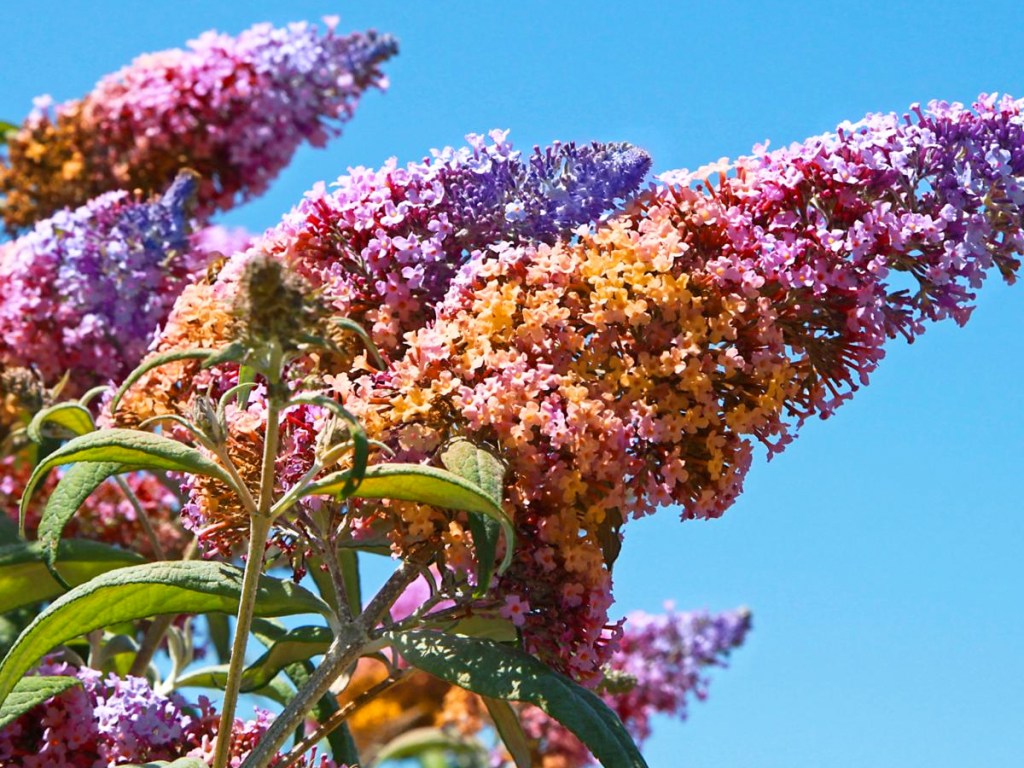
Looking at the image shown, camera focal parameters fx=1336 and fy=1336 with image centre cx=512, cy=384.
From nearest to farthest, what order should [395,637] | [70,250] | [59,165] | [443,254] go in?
[395,637]
[443,254]
[70,250]
[59,165]

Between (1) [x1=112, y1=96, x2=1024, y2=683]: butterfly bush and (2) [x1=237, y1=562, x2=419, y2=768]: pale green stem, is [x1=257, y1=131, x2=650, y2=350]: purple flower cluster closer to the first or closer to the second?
(1) [x1=112, y1=96, x2=1024, y2=683]: butterfly bush

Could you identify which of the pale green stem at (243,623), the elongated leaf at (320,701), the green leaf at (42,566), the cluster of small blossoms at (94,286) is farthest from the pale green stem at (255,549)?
the cluster of small blossoms at (94,286)

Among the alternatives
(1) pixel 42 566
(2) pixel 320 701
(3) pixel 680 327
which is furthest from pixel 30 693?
(3) pixel 680 327

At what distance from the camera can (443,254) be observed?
8.30ft

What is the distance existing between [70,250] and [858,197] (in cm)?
253

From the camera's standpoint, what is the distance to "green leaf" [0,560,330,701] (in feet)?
6.79

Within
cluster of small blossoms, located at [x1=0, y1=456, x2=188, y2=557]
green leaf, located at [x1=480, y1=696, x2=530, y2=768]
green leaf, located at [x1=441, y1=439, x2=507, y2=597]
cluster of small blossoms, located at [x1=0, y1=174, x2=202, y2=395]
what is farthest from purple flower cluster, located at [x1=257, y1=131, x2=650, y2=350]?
cluster of small blossoms, located at [x1=0, y1=456, x2=188, y2=557]

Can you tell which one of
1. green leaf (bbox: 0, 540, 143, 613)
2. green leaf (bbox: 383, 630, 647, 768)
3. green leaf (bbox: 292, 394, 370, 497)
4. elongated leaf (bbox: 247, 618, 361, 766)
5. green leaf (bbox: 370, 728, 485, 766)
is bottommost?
green leaf (bbox: 383, 630, 647, 768)

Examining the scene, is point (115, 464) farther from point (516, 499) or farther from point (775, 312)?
point (775, 312)

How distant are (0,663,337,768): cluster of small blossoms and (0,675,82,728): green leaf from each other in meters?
0.09

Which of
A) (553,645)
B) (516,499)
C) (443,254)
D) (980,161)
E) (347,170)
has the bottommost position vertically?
(553,645)

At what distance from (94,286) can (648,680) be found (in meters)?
2.69

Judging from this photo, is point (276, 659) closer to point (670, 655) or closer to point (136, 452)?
point (136, 452)

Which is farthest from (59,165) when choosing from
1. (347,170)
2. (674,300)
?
(674,300)
